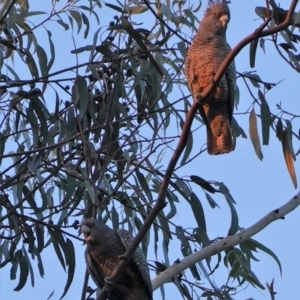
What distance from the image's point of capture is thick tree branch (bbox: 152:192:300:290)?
2.90 metres

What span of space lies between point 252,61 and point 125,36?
892 mm

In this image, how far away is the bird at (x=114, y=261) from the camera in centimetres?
341

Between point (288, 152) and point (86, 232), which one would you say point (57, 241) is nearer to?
point (86, 232)

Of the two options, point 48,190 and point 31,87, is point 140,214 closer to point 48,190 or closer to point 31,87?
point 48,190

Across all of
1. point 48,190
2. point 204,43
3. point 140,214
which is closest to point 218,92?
point 204,43

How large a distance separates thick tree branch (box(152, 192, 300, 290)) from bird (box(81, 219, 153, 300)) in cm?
43

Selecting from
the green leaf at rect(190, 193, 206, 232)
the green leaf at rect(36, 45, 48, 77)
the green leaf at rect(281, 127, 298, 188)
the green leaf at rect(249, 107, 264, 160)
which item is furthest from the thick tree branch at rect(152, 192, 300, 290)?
the green leaf at rect(36, 45, 48, 77)

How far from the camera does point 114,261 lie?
3.60m

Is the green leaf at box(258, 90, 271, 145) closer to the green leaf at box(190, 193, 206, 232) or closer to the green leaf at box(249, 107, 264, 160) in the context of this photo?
the green leaf at box(249, 107, 264, 160)

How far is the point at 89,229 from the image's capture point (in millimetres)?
3352

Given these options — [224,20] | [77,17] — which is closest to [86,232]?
[77,17]

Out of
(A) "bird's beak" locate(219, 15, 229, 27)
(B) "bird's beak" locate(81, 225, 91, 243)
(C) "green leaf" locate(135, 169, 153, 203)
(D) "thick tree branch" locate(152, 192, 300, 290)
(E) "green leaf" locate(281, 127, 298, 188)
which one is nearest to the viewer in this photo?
(D) "thick tree branch" locate(152, 192, 300, 290)

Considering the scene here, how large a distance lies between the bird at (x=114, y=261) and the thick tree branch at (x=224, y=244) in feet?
1.41

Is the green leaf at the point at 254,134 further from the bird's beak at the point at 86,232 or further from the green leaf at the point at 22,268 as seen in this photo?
the green leaf at the point at 22,268
